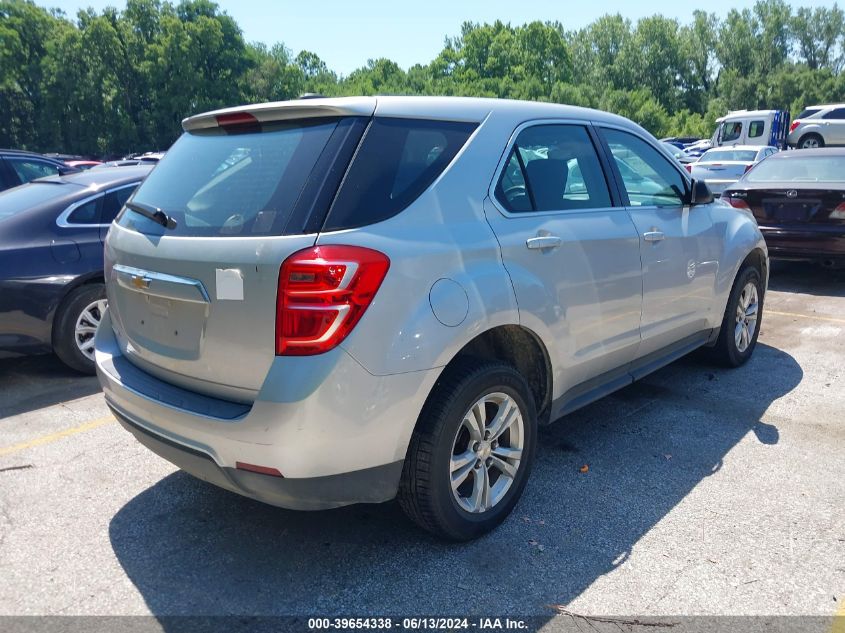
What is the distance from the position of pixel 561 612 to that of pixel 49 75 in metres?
57.0

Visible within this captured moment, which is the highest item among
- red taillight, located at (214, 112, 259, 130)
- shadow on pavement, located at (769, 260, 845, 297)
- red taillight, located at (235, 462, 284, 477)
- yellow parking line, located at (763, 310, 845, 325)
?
red taillight, located at (214, 112, 259, 130)

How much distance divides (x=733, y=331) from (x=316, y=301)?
3824mm

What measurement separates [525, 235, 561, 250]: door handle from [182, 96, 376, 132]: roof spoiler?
2.96 ft

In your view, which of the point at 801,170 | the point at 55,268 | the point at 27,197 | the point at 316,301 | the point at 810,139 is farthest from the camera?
the point at 810,139

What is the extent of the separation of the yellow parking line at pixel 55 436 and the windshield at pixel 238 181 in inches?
68.3

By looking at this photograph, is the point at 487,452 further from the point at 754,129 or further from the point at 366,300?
the point at 754,129

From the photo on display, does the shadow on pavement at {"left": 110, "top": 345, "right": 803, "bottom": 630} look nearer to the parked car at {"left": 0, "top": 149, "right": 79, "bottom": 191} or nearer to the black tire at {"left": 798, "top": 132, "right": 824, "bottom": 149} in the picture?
the parked car at {"left": 0, "top": 149, "right": 79, "bottom": 191}

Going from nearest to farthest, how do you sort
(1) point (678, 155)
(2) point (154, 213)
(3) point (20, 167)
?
(2) point (154, 213) < (3) point (20, 167) < (1) point (678, 155)

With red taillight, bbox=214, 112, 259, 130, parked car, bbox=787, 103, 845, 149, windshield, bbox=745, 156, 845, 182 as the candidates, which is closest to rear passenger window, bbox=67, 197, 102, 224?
red taillight, bbox=214, 112, 259, 130

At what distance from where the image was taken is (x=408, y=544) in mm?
2986

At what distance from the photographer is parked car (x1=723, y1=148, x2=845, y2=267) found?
25.1 feet

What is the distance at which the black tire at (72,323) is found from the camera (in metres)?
5.05

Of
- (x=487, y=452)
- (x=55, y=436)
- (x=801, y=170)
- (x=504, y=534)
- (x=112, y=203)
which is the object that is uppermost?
(x=112, y=203)


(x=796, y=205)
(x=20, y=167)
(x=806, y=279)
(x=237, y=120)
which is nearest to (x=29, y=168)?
(x=20, y=167)
